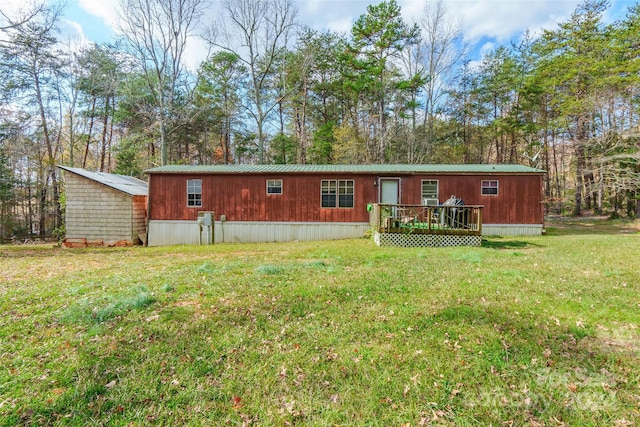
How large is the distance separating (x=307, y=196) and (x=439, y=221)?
5634mm

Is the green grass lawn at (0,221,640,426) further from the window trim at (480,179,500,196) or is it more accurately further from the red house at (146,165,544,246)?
the window trim at (480,179,500,196)

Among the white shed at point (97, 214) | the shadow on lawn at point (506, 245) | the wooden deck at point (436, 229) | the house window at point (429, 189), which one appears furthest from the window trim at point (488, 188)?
the white shed at point (97, 214)

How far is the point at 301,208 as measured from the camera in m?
13.1

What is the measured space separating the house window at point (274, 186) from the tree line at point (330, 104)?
27.3 feet

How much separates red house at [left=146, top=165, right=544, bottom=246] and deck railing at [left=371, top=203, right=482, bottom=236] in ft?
9.17

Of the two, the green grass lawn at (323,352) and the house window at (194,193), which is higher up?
the house window at (194,193)

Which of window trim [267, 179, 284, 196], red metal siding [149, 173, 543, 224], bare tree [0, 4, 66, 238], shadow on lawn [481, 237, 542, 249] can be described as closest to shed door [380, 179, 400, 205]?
red metal siding [149, 173, 543, 224]

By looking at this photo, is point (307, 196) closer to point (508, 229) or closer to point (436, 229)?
point (436, 229)

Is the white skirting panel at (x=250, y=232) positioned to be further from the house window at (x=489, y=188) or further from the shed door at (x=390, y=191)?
the house window at (x=489, y=188)

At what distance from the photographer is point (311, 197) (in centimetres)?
1305

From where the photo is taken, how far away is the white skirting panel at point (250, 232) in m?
12.9

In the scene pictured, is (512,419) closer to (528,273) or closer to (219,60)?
(528,273)

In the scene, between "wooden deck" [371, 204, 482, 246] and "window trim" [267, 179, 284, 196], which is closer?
"wooden deck" [371, 204, 482, 246]

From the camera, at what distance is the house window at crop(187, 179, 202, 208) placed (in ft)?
44.0
